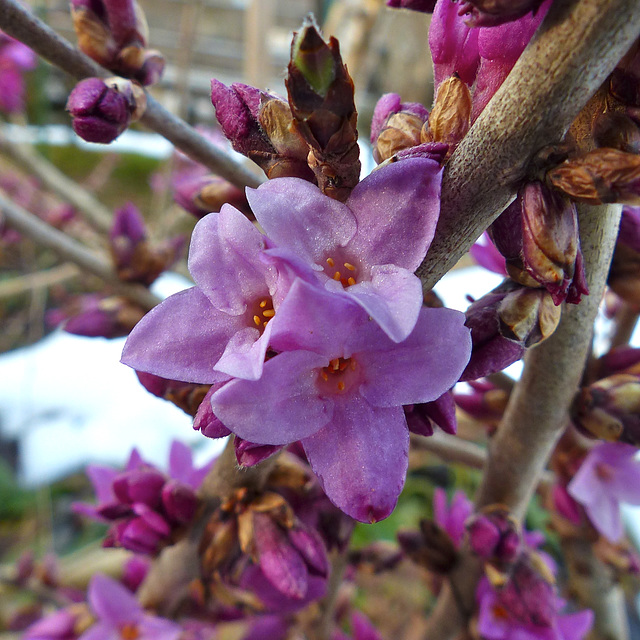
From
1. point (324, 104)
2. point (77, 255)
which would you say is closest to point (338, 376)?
point (324, 104)

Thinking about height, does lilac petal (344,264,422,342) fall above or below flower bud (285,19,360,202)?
below

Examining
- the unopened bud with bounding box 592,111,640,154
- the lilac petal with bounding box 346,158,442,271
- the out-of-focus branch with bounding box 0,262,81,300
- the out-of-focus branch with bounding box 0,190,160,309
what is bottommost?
the out-of-focus branch with bounding box 0,262,81,300

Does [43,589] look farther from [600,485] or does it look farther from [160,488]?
[600,485]

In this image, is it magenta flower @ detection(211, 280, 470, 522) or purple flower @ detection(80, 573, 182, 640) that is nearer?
magenta flower @ detection(211, 280, 470, 522)

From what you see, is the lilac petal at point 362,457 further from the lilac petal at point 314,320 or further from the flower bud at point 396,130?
the flower bud at point 396,130

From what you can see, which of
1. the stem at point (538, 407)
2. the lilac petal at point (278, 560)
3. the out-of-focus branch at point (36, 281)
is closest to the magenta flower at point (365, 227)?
the stem at point (538, 407)

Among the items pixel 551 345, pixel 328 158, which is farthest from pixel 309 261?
pixel 551 345

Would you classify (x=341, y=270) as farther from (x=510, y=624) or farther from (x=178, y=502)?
(x=510, y=624)

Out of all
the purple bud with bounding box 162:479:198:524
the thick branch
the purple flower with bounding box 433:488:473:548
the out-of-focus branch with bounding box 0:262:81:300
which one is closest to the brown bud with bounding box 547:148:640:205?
the thick branch

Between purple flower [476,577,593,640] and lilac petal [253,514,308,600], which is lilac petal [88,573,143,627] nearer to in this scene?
lilac petal [253,514,308,600]
